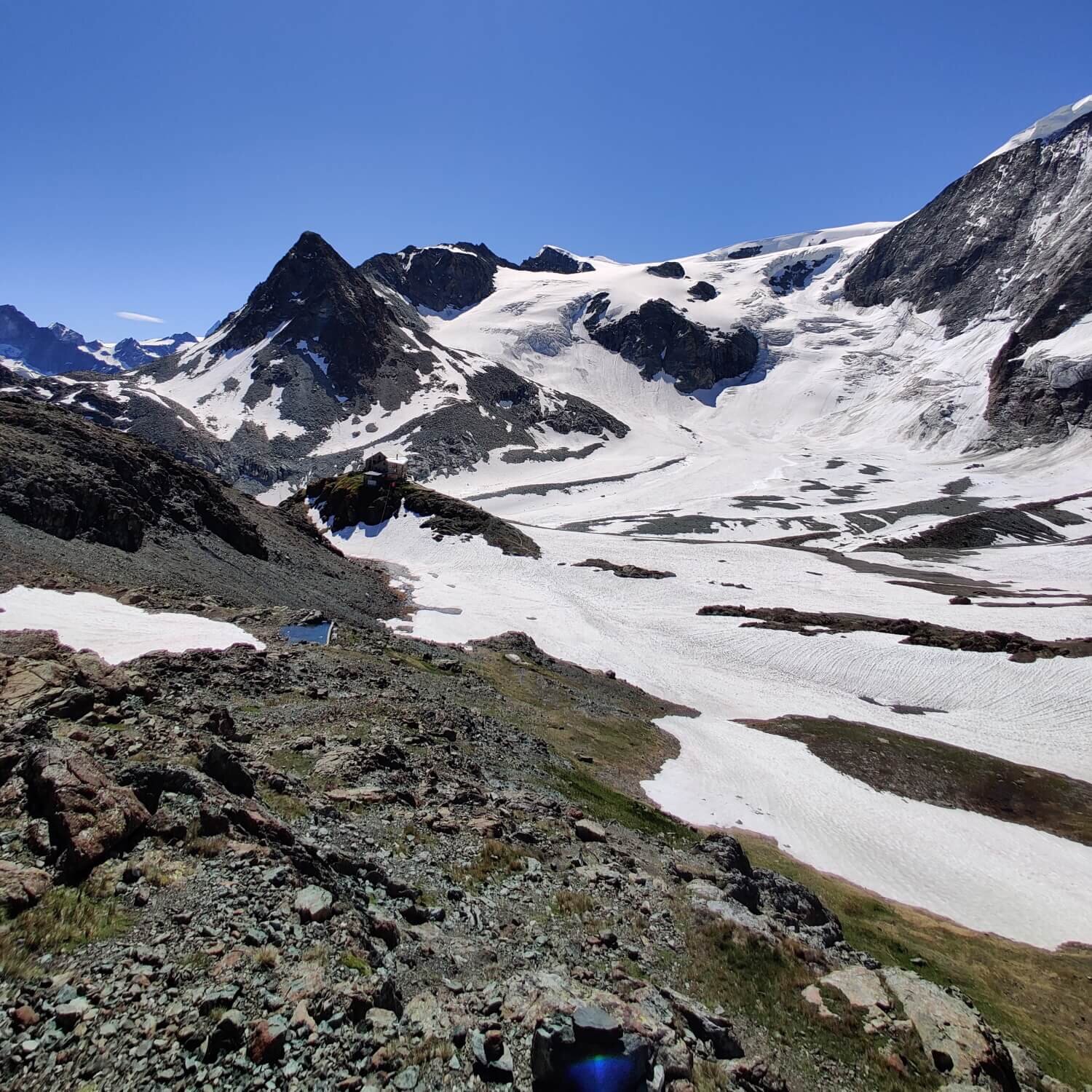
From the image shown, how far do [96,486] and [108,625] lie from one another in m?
17.4

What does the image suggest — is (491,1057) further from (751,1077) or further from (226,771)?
(226,771)

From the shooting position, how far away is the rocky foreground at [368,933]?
22.5 ft

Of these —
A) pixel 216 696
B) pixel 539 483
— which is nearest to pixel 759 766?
pixel 216 696

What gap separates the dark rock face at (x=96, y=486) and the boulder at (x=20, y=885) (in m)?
32.5

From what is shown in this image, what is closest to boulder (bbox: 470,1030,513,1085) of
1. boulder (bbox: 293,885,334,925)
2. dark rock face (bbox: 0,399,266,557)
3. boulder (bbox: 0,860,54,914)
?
boulder (bbox: 293,885,334,925)

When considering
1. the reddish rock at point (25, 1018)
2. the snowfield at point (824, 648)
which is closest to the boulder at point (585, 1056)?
the reddish rock at point (25, 1018)

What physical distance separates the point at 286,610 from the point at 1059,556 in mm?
100196

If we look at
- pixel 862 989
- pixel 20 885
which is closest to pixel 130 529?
pixel 20 885

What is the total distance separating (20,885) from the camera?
7523 mm

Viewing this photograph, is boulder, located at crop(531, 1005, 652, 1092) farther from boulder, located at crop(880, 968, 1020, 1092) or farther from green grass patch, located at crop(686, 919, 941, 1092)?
boulder, located at crop(880, 968, 1020, 1092)

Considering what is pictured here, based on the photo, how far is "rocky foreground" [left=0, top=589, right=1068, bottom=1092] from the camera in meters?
6.86

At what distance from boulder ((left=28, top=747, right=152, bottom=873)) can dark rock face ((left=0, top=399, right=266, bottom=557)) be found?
100.0 ft

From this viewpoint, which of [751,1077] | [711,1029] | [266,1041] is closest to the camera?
[266,1041]

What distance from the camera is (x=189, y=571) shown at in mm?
37719
